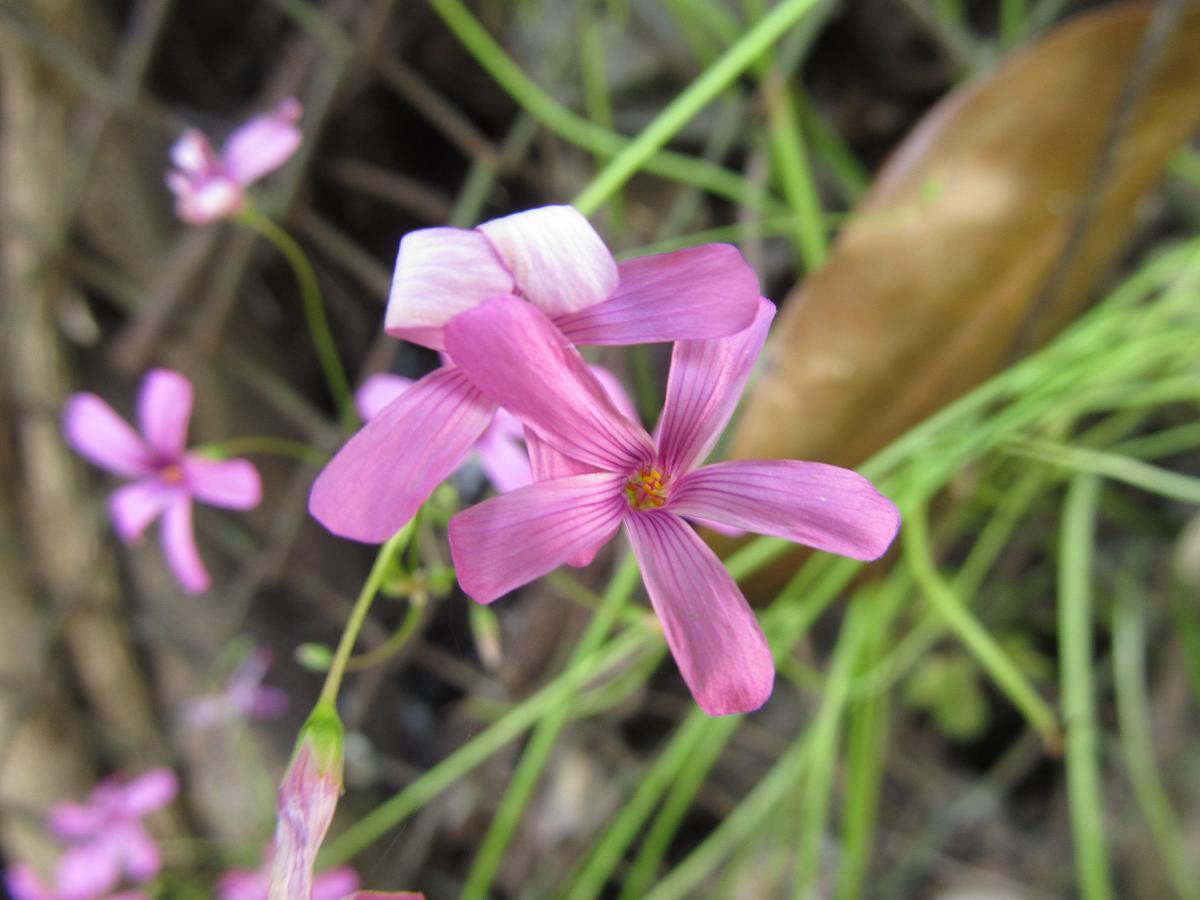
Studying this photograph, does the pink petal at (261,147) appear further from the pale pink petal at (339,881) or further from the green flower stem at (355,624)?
the pale pink petal at (339,881)

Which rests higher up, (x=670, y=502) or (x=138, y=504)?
(x=138, y=504)

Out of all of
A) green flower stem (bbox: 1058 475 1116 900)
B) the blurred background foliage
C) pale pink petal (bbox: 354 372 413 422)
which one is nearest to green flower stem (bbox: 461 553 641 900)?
the blurred background foliage

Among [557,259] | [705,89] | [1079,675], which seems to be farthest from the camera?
[1079,675]

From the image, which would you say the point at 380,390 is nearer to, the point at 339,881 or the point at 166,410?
the point at 166,410

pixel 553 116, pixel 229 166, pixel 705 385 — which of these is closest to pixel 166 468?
pixel 229 166

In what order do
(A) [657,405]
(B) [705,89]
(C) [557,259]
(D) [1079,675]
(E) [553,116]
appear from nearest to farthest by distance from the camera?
1. (C) [557,259]
2. (B) [705,89]
3. (D) [1079,675]
4. (E) [553,116]
5. (A) [657,405]

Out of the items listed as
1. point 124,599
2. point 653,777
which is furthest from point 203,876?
point 653,777

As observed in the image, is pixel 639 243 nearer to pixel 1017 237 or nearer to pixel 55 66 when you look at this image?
pixel 1017 237

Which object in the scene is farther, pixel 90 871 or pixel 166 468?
pixel 90 871
